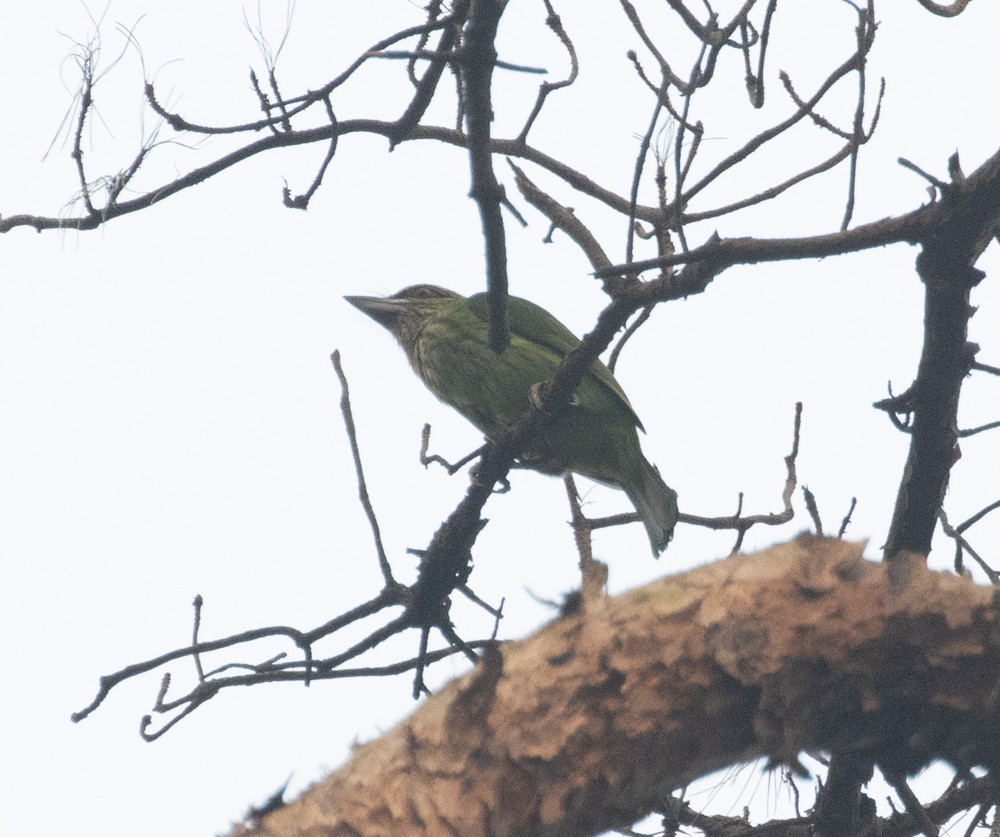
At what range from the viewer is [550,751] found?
7.37 feet

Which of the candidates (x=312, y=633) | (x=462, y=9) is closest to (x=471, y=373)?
(x=312, y=633)

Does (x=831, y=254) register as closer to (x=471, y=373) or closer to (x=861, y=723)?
(x=861, y=723)

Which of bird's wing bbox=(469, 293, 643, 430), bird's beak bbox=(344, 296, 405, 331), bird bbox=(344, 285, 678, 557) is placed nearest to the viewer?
bird bbox=(344, 285, 678, 557)

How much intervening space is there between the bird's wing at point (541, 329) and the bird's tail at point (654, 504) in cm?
37

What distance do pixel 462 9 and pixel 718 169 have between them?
3.28 ft

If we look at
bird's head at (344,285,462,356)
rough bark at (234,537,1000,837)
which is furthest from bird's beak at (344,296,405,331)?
rough bark at (234,537,1000,837)

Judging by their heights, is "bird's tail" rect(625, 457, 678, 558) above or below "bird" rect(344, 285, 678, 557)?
below

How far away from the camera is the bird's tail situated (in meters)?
5.22

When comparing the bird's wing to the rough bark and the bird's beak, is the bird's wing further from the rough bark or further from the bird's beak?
the rough bark

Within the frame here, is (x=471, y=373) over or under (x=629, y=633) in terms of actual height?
over

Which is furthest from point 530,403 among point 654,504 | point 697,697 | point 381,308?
point 697,697

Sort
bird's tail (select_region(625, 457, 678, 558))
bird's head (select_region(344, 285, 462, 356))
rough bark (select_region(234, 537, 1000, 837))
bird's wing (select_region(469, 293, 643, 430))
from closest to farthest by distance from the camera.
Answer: rough bark (select_region(234, 537, 1000, 837))
bird's tail (select_region(625, 457, 678, 558))
bird's wing (select_region(469, 293, 643, 430))
bird's head (select_region(344, 285, 462, 356))

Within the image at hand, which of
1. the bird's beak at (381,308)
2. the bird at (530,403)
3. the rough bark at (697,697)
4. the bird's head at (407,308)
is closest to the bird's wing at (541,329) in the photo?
the bird at (530,403)

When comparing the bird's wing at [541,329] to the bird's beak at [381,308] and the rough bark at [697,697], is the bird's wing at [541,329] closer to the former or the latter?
the bird's beak at [381,308]
